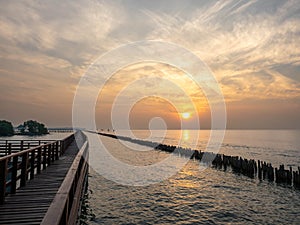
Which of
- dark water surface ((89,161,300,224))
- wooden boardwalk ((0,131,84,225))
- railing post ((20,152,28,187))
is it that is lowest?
dark water surface ((89,161,300,224))

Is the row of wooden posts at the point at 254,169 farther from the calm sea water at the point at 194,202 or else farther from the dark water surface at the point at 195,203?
the dark water surface at the point at 195,203

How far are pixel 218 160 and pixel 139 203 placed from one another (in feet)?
73.9

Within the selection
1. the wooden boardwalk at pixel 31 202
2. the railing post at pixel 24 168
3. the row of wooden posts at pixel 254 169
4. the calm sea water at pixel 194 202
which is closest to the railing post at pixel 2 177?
the wooden boardwalk at pixel 31 202

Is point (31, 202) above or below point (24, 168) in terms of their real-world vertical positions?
below

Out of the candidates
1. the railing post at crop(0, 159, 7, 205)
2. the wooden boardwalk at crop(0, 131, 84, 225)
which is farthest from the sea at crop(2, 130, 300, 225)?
the railing post at crop(0, 159, 7, 205)

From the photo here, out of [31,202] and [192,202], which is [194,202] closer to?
[192,202]

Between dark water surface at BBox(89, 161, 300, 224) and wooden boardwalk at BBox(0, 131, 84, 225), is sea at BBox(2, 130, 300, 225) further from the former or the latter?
wooden boardwalk at BBox(0, 131, 84, 225)

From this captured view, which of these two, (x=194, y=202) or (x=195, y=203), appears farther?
(x=194, y=202)

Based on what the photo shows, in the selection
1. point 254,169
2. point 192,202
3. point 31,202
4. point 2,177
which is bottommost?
point 192,202

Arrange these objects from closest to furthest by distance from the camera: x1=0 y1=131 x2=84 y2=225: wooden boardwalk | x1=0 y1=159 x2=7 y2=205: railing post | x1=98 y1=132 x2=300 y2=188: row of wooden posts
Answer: x1=0 y1=131 x2=84 y2=225: wooden boardwalk
x1=0 y1=159 x2=7 y2=205: railing post
x1=98 y1=132 x2=300 y2=188: row of wooden posts

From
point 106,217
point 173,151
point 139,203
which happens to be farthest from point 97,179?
point 173,151

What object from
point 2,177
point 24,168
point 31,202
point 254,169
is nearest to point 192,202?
point 24,168

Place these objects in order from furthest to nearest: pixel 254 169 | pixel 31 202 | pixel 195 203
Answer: pixel 254 169
pixel 195 203
pixel 31 202

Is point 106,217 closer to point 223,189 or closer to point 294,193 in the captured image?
point 223,189
